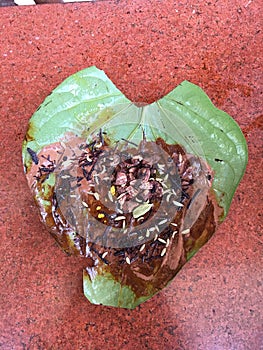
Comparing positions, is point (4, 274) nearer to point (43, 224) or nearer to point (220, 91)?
point (43, 224)

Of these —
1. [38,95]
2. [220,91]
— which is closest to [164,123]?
[220,91]

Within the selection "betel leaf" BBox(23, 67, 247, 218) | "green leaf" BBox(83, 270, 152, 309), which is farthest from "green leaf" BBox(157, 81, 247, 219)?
"green leaf" BBox(83, 270, 152, 309)

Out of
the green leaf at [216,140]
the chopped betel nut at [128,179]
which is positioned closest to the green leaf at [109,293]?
the chopped betel nut at [128,179]

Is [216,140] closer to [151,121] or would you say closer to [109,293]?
[151,121]

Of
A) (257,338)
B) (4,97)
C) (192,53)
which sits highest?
(192,53)

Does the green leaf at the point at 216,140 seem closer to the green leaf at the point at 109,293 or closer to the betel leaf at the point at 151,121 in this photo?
the betel leaf at the point at 151,121

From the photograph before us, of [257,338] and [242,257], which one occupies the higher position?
[242,257]
